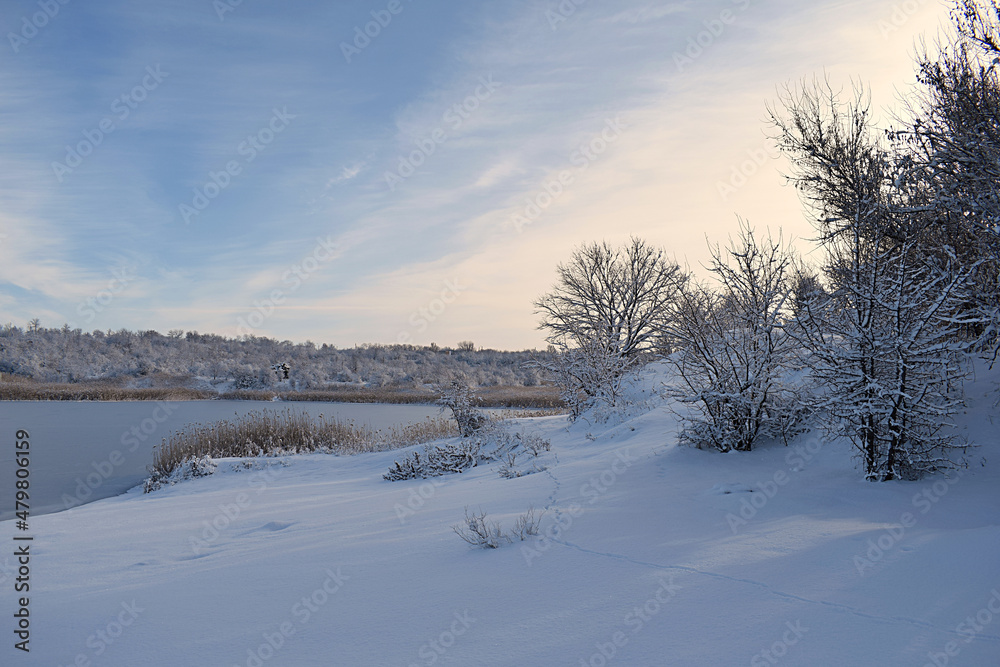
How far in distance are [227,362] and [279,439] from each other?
45.6m

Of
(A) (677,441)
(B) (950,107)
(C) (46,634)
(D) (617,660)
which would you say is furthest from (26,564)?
(B) (950,107)

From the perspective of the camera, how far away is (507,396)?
119ft

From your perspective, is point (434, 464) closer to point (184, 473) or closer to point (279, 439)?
point (184, 473)

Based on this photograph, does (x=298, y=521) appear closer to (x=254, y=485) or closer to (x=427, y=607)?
(x=427, y=607)

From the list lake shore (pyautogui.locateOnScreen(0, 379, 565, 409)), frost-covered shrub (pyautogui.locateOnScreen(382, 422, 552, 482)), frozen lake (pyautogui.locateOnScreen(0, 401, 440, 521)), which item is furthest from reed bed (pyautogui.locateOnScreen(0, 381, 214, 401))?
frost-covered shrub (pyautogui.locateOnScreen(382, 422, 552, 482))

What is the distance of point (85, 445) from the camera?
1772cm

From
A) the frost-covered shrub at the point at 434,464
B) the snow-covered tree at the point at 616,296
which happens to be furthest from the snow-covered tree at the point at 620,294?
the frost-covered shrub at the point at 434,464

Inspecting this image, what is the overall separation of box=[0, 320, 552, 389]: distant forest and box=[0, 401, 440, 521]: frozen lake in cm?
1737

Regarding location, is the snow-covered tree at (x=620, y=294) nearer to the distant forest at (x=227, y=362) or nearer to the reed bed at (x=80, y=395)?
the distant forest at (x=227, y=362)

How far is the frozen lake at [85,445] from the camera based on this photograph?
40.0 feet

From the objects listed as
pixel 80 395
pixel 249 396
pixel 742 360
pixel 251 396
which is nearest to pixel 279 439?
pixel 742 360

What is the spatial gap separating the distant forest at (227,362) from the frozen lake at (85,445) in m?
17.4

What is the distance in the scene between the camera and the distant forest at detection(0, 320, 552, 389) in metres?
51.3

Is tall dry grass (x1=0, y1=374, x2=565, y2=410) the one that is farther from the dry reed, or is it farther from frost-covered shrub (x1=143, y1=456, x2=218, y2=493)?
frost-covered shrub (x1=143, y1=456, x2=218, y2=493)
